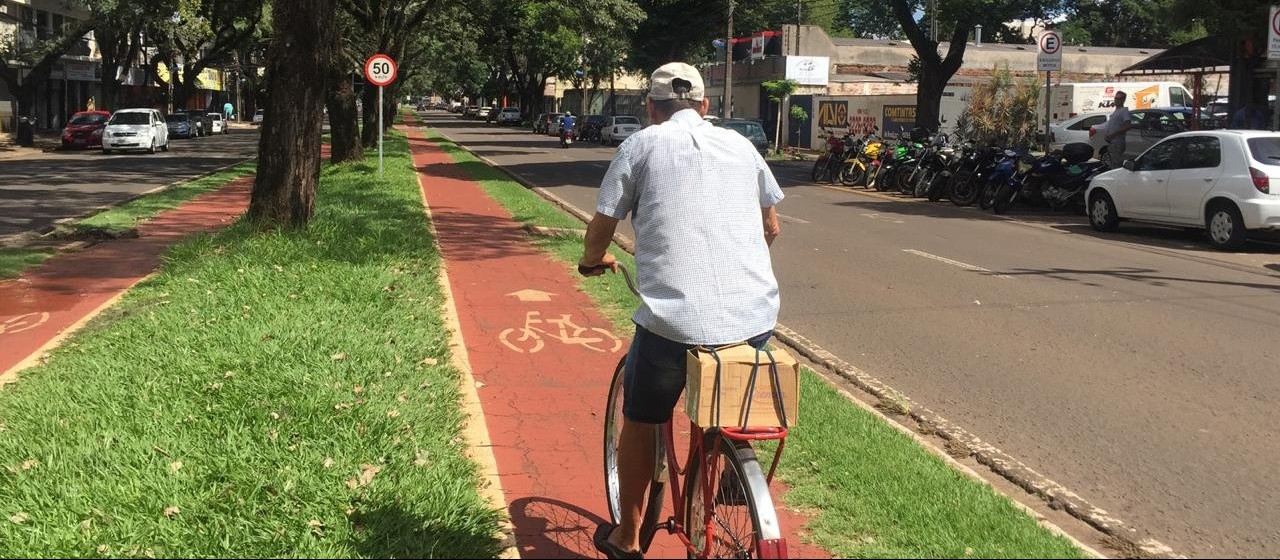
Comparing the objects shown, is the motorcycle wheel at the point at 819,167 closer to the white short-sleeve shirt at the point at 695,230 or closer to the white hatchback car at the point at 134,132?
the white hatchback car at the point at 134,132

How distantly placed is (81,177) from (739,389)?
2583 cm

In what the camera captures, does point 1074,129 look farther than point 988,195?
Yes

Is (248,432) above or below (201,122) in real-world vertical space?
below

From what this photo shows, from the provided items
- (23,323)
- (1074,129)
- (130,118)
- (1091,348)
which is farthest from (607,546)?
(130,118)

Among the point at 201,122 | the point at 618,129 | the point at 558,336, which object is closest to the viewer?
the point at 558,336

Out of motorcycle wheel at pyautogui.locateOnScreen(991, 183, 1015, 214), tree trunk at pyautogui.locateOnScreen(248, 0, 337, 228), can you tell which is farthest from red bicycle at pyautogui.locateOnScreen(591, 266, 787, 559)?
motorcycle wheel at pyautogui.locateOnScreen(991, 183, 1015, 214)

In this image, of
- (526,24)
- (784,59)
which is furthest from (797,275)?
(784,59)

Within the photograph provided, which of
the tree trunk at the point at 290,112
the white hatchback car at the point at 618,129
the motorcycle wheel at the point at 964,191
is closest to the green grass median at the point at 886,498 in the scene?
the tree trunk at the point at 290,112

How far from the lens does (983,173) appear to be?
20.9 m

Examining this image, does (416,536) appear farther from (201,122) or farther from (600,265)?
(201,122)

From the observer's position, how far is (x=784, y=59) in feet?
165

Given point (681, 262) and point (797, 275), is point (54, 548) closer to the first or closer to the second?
point (681, 262)

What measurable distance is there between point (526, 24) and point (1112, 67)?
3475 cm

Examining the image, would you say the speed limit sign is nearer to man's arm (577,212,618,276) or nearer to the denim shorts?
man's arm (577,212,618,276)
